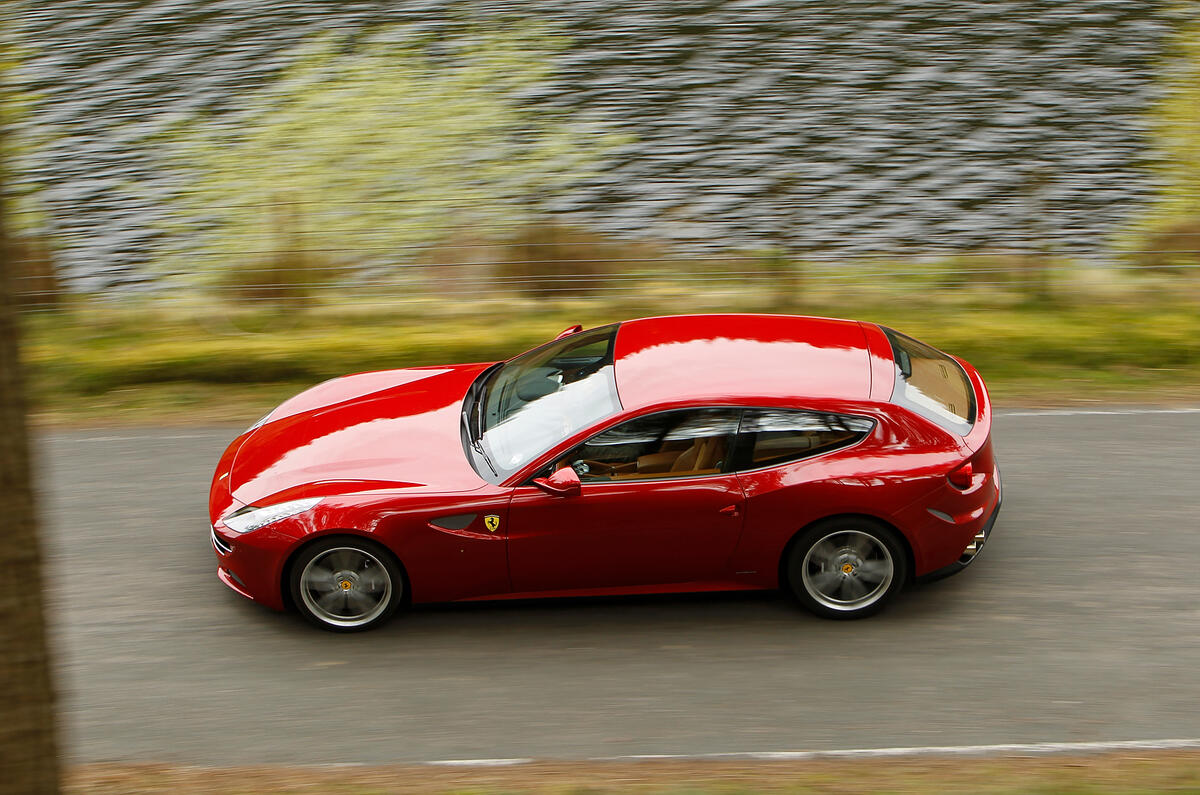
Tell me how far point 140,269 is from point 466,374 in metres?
6.98

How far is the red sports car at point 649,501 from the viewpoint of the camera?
5.54 m

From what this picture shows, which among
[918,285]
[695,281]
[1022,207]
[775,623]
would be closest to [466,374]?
[775,623]

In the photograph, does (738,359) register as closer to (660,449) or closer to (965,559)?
(660,449)

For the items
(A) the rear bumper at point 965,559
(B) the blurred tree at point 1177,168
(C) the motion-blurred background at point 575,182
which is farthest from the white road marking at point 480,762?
(B) the blurred tree at point 1177,168

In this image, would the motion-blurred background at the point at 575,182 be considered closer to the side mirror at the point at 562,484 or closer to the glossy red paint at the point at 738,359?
the glossy red paint at the point at 738,359

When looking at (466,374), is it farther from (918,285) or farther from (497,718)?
(918,285)

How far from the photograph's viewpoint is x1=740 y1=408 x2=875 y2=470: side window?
562 cm

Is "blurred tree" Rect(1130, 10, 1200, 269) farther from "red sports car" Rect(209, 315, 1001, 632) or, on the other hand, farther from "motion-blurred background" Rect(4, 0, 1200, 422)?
"red sports car" Rect(209, 315, 1001, 632)

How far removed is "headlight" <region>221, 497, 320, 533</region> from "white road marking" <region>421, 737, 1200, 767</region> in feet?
4.98

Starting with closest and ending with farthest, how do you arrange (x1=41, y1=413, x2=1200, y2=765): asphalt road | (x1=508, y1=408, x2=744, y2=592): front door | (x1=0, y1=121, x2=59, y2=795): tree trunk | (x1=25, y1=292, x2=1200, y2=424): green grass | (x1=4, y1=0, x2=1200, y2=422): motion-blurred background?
1. (x1=0, y1=121, x2=59, y2=795): tree trunk
2. (x1=41, y1=413, x2=1200, y2=765): asphalt road
3. (x1=508, y1=408, x2=744, y2=592): front door
4. (x1=25, y1=292, x2=1200, y2=424): green grass
5. (x1=4, y1=0, x2=1200, y2=422): motion-blurred background

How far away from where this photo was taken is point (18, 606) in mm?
3090

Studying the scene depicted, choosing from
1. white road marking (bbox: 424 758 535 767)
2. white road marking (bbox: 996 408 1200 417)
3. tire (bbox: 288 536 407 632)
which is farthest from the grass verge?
white road marking (bbox: 996 408 1200 417)

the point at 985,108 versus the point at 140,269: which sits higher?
the point at 985,108

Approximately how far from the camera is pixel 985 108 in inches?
597
